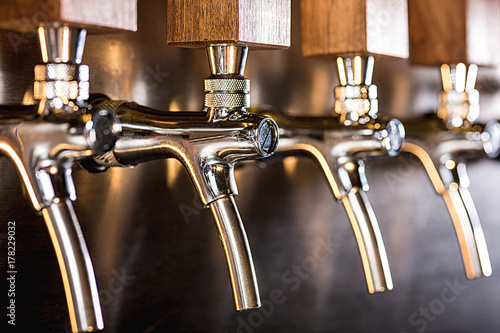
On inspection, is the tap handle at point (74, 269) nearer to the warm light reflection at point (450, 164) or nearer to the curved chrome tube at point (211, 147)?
the curved chrome tube at point (211, 147)

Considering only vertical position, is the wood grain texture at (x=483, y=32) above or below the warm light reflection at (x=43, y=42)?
above

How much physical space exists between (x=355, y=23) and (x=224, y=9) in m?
0.28

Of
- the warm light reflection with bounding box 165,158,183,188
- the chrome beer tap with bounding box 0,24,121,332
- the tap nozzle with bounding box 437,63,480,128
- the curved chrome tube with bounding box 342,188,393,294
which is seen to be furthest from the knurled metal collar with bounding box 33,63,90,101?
the tap nozzle with bounding box 437,63,480,128

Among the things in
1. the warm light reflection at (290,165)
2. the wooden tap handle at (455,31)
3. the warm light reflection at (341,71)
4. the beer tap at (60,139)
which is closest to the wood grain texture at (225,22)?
the beer tap at (60,139)

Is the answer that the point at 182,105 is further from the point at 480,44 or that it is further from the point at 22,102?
the point at 480,44

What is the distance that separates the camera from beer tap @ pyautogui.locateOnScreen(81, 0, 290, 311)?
65 cm

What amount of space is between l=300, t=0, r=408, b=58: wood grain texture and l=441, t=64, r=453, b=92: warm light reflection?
22 centimetres

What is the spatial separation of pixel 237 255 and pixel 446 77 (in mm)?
698

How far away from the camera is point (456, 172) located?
1.05 m

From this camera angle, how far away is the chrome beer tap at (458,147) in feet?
3.17

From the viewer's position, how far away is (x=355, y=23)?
0.92 m

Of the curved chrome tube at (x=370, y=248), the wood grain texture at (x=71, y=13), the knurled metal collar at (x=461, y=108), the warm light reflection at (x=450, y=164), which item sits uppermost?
the wood grain texture at (x=71, y=13)

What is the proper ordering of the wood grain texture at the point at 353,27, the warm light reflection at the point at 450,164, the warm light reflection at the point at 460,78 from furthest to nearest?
the warm light reflection at the point at 460,78 < the warm light reflection at the point at 450,164 < the wood grain texture at the point at 353,27

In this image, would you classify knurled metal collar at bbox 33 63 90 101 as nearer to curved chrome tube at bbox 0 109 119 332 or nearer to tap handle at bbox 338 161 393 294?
curved chrome tube at bbox 0 109 119 332
